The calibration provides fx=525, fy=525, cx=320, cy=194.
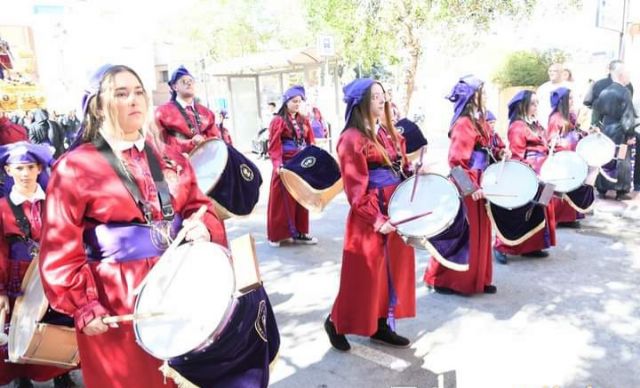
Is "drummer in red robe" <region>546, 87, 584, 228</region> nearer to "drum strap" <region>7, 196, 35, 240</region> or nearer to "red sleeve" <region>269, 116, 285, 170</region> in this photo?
"red sleeve" <region>269, 116, 285, 170</region>

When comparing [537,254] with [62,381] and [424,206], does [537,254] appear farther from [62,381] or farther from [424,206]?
[62,381]

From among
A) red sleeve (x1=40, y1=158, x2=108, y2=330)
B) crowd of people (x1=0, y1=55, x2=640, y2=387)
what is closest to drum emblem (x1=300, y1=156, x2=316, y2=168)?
crowd of people (x1=0, y1=55, x2=640, y2=387)

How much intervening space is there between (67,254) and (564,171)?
486 cm

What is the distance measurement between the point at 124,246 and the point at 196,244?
0.86 ft

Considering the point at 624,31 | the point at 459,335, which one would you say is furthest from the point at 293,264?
the point at 624,31

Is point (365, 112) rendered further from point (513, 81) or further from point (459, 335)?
point (513, 81)

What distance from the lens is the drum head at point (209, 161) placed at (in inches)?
174

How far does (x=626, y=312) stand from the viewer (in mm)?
3975

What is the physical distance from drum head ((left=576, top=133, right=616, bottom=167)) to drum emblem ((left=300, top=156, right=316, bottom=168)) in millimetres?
3278

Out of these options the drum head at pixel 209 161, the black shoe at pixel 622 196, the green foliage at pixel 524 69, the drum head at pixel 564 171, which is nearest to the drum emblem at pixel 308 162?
the drum head at pixel 209 161

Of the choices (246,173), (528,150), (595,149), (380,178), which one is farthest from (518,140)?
(246,173)

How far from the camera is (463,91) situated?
4.14 metres

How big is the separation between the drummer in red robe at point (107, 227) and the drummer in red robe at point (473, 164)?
270 cm

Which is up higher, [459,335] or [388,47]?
[388,47]
